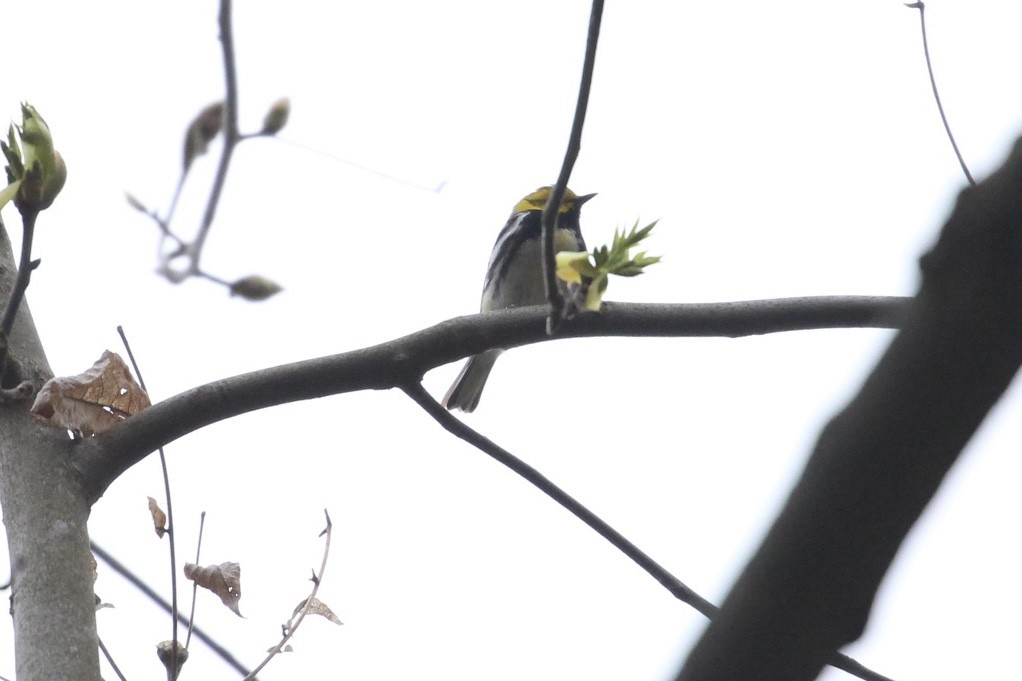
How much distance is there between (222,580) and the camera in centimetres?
312

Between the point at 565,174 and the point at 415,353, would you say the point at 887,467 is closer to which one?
the point at 565,174

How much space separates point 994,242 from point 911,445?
173 millimetres

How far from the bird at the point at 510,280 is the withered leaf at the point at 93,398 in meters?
3.45

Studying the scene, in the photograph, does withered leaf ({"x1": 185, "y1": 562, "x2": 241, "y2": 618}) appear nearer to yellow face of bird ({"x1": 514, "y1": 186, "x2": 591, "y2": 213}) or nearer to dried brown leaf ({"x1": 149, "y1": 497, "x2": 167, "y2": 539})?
dried brown leaf ({"x1": 149, "y1": 497, "x2": 167, "y2": 539})

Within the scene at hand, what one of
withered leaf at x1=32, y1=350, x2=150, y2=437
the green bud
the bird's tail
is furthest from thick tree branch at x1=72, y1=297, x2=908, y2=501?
the bird's tail

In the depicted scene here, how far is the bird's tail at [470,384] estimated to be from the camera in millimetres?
6523

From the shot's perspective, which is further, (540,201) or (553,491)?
(540,201)

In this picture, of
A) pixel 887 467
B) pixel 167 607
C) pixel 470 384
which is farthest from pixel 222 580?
pixel 470 384

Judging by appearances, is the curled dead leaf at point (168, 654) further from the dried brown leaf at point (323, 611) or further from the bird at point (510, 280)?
the bird at point (510, 280)

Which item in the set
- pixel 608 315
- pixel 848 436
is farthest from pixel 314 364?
pixel 848 436

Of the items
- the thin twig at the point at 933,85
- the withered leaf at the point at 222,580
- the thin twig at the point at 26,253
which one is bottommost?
the withered leaf at the point at 222,580

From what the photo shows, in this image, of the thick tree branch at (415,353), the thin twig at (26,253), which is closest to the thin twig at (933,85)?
the thick tree branch at (415,353)

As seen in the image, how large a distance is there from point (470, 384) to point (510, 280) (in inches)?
24.2

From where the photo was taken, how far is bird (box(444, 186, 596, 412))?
6488 millimetres
